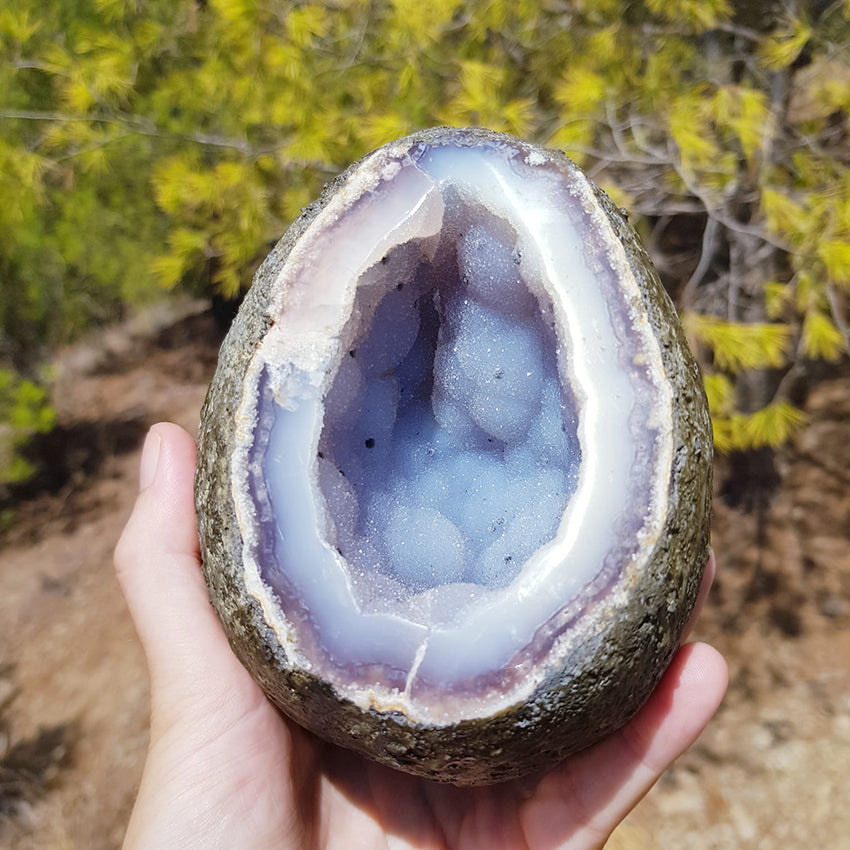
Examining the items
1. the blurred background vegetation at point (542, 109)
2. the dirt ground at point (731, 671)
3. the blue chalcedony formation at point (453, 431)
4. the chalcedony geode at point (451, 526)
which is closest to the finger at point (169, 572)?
the chalcedony geode at point (451, 526)

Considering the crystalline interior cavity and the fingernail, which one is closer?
the crystalline interior cavity

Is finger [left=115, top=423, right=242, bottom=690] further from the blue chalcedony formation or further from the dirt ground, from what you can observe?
the dirt ground

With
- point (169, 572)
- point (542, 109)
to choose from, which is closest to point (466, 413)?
point (169, 572)

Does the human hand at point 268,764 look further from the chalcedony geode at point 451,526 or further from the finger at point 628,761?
the chalcedony geode at point 451,526

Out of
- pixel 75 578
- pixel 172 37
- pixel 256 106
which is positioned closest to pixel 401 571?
pixel 256 106

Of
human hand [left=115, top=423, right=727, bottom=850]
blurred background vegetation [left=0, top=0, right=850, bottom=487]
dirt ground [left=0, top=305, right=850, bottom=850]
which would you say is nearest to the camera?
human hand [left=115, top=423, right=727, bottom=850]

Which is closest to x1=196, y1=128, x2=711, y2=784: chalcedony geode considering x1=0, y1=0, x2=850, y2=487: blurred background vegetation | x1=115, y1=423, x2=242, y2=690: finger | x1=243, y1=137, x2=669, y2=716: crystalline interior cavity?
x1=243, y1=137, x2=669, y2=716: crystalline interior cavity
